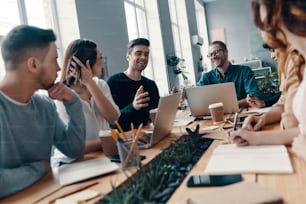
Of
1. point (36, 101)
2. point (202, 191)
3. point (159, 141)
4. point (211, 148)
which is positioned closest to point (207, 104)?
point (159, 141)

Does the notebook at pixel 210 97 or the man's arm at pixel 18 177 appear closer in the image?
the man's arm at pixel 18 177

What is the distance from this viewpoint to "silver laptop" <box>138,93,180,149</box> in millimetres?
1262

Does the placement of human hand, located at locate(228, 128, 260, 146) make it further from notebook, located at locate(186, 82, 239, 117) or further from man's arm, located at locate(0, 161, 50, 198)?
notebook, located at locate(186, 82, 239, 117)

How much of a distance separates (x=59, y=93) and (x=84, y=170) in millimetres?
432

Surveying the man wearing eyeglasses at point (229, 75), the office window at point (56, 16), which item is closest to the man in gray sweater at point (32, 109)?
the office window at point (56, 16)

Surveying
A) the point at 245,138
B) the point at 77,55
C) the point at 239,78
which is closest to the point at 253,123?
the point at 245,138

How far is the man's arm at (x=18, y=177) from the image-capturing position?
3.00 feet

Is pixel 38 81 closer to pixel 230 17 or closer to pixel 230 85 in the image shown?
pixel 230 85

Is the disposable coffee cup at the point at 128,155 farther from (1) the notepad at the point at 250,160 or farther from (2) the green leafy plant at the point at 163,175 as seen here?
(1) the notepad at the point at 250,160

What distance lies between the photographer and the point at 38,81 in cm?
124

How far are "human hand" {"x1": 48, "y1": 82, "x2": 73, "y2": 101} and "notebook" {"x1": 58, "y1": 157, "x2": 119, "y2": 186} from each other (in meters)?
0.33

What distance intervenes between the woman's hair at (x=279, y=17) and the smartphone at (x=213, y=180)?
38 centimetres

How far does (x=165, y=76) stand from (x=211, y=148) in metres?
3.83

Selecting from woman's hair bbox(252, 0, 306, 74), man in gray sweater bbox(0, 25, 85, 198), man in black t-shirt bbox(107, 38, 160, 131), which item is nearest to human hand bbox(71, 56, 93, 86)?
man in gray sweater bbox(0, 25, 85, 198)
